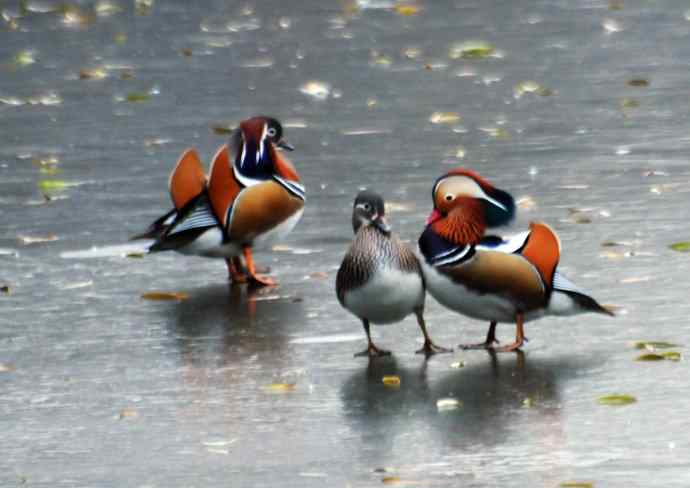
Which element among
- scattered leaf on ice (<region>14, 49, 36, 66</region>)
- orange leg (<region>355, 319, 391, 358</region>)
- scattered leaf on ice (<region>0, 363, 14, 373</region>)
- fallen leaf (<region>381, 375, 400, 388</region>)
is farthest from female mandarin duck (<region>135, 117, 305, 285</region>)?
scattered leaf on ice (<region>14, 49, 36, 66</region>)

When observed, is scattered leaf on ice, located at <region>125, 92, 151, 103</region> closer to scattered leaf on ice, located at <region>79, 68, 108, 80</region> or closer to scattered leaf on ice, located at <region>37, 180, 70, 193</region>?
scattered leaf on ice, located at <region>79, 68, 108, 80</region>

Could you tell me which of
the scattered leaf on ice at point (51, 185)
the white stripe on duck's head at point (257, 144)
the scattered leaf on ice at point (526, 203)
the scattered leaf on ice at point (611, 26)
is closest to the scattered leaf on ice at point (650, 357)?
the white stripe on duck's head at point (257, 144)

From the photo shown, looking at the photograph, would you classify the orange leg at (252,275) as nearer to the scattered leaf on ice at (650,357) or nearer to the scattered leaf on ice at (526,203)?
the scattered leaf on ice at (526,203)

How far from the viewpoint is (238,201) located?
10.8 metres

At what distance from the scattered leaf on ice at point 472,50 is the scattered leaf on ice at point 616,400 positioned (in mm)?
11951

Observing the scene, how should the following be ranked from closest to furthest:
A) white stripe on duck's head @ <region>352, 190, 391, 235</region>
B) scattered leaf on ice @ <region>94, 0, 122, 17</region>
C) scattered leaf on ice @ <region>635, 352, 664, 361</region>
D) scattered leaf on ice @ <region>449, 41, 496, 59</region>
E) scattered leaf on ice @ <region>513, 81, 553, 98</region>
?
1. scattered leaf on ice @ <region>635, 352, 664, 361</region>
2. white stripe on duck's head @ <region>352, 190, 391, 235</region>
3. scattered leaf on ice @ <region>513, 81, 553, 98</region>
4. scattered leaf on ice @ <region>449, 41, 496, 59</region>
5. scattered leaf on ice @ <region>94, 0, 122, 17</region>

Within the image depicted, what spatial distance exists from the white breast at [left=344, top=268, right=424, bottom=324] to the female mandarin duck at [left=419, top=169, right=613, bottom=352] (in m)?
0.11

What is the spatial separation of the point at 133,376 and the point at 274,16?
1494 centimetres

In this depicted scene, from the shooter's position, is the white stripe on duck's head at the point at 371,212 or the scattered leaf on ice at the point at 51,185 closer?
the white stripe on duck's head at the point at 371,212

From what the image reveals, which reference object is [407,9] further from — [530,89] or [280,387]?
[280,387]

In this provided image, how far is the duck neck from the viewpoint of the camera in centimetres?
891

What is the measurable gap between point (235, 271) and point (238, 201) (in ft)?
1.67

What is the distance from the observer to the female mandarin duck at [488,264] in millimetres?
8852

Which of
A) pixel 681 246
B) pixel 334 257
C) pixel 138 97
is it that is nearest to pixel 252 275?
pixel 334 257
